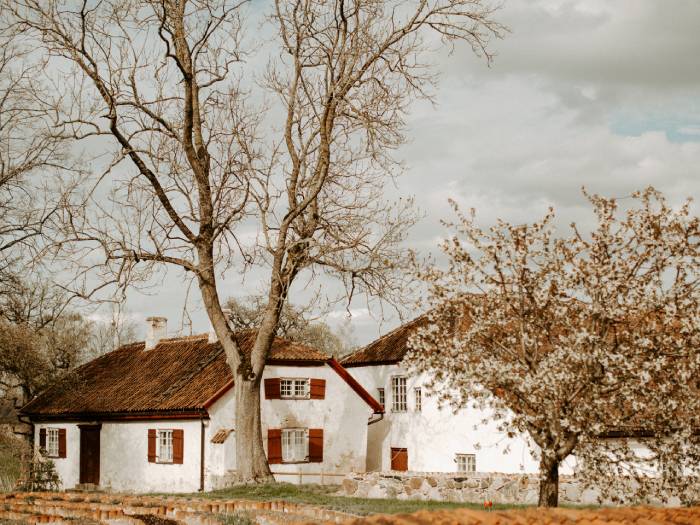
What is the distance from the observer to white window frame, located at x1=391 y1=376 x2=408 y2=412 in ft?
132

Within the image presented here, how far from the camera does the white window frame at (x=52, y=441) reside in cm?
4075

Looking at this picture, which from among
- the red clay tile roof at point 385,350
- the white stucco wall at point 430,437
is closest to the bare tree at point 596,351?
the white stucco wall at point 430,437

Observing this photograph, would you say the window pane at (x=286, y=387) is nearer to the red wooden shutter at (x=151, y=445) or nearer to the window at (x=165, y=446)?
the window at (x=165, y=446)

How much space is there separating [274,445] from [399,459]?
6344mm

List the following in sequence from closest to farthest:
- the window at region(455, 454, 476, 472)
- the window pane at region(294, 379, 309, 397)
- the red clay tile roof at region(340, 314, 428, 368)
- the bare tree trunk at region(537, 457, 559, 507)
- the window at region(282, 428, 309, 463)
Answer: the bare tree trunk at region(537, 457, 559, 507)
the window at region(282, 428, 309, 463)
the window at region(455, 454, 476, 472)
the window pane at region(294, 379, 309, 397)
the red clay tile roof at region(340, 314, 428, 368)

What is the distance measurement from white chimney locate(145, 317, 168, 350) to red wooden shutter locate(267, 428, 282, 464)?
1029 cm

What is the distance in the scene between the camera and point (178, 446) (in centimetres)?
3516

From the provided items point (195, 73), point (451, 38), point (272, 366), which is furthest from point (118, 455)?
point (451, 38)

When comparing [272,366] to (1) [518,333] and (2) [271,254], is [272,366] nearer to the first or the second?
(2) [271,254]

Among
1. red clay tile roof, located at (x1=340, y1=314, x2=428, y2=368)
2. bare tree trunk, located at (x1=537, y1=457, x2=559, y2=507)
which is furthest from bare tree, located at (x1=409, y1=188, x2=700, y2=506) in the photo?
red clay tile roof, located at (x1=340, y1=314, x2=428, y2=368)

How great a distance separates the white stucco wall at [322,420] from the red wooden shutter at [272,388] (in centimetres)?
17

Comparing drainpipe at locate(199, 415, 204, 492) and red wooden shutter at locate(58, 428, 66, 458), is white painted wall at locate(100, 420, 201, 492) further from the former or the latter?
red wooden shutter at locate(58, 428, 66, 458)

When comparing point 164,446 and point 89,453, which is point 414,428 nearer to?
point 164,446

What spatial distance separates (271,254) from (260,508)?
1168cm
